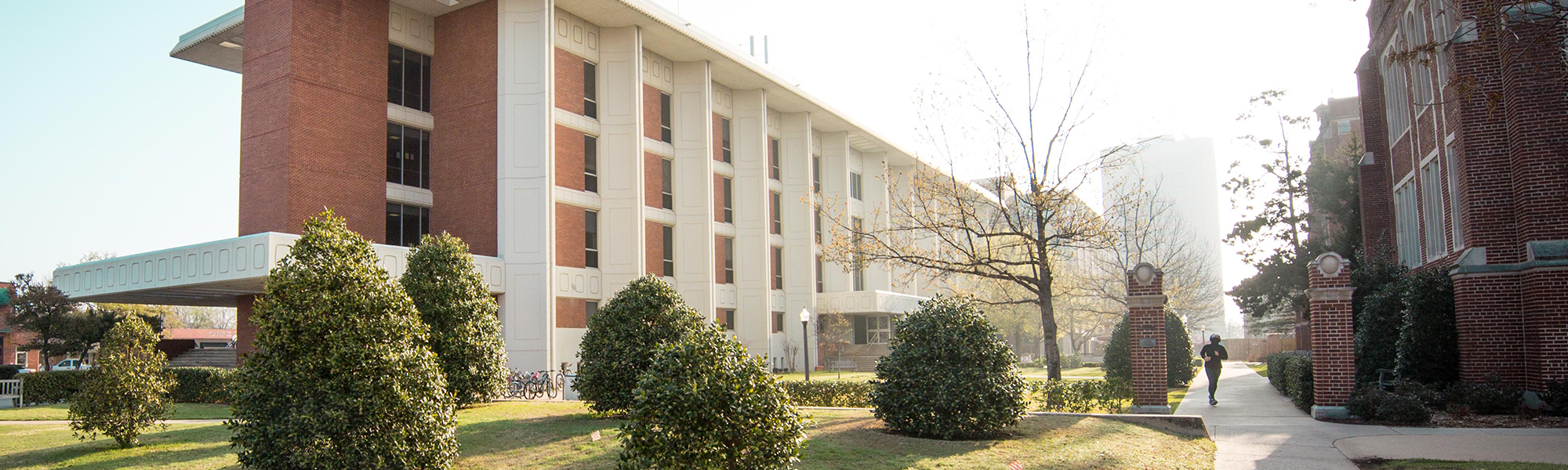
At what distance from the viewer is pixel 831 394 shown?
20.1m

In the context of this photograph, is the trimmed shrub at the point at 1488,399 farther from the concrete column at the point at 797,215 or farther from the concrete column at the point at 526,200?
the concrete column at the point at 797,215

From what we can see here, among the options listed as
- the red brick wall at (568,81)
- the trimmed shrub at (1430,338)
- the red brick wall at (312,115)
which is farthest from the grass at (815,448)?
the red brick wall at (568,81)

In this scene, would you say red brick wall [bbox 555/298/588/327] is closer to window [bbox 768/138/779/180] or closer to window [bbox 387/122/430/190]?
window [bbox 387/122/430/190]

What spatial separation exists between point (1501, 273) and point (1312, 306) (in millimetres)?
A: 3989

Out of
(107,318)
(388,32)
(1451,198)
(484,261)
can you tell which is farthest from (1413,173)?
(107,318)

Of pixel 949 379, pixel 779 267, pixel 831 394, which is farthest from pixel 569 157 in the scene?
pixel 949 379

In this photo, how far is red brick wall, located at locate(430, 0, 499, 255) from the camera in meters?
30.2

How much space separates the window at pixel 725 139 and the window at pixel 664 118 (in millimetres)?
3847

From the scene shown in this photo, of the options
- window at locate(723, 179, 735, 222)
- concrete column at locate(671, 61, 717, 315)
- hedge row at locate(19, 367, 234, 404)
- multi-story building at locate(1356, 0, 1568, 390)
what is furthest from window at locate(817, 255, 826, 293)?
multi-story building at locate(1356, 0, 1568, 390)

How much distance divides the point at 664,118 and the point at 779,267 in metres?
11.1

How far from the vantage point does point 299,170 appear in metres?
27.5

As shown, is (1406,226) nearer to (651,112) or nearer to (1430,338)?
(1430,338)

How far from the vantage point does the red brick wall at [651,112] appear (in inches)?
1449

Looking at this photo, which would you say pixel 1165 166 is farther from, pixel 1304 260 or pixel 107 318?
pixel 107 318
